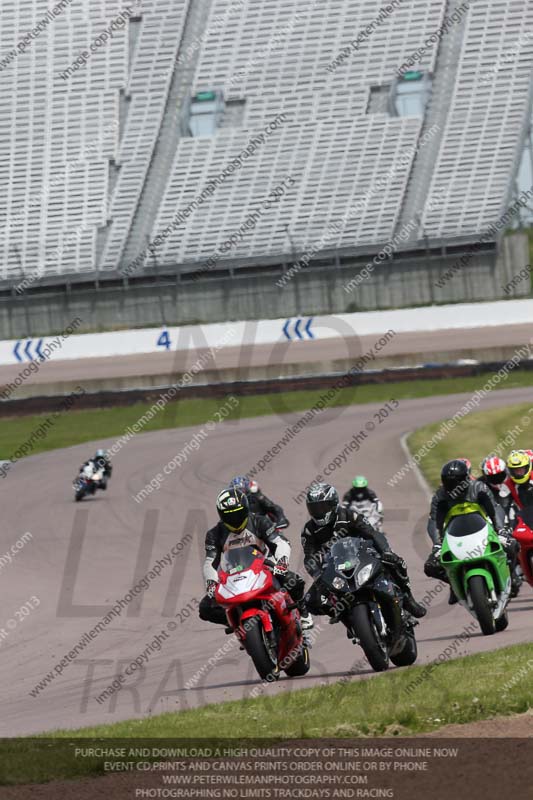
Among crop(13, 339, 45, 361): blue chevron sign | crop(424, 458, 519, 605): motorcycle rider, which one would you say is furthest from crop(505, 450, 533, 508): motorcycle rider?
crop(13, 339, 45, 361): blue chevron sign

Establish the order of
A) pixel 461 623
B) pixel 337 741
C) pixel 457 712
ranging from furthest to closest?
pixel 461 623
pixel 457 712
pixel 337 741

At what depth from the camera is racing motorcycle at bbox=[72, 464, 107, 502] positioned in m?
26.3

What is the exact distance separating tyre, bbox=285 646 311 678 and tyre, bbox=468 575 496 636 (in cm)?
148

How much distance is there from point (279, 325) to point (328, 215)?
6.59 meters

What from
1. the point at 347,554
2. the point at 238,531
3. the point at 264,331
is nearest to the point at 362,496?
the point at 238,531

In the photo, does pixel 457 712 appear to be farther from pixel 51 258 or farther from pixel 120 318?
pixel 51 258

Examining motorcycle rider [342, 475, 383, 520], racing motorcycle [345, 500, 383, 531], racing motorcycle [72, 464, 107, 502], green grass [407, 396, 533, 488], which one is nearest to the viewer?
racing motorcycle [345, 500, 383, 531]

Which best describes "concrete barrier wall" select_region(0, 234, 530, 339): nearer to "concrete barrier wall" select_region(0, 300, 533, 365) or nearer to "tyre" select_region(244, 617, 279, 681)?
"concrete barrier wall" select_region(0, 300, 533, 365)

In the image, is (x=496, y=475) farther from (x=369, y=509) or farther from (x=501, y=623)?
(x=369, y=509)

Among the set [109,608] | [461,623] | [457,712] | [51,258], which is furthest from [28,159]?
[457,712]

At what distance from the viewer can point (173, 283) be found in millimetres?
46969

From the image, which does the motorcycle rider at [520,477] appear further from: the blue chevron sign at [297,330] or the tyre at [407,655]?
the blue chevron sign at [297,330]

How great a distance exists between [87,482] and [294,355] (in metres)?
15.5

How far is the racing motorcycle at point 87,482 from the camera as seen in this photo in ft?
86.4
